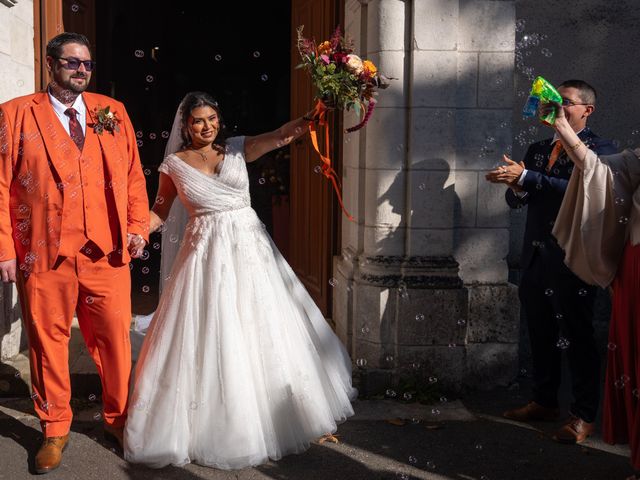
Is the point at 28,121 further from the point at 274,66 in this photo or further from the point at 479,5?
the point at 274,66

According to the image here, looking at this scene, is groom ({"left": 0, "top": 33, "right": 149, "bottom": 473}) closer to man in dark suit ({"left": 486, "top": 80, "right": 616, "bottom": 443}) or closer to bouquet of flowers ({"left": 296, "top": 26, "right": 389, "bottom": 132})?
bouquet of flowers ({"left": 296, "top": 26, "right": 389, "bottom": 132})

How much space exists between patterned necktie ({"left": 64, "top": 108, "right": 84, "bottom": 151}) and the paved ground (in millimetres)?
1808

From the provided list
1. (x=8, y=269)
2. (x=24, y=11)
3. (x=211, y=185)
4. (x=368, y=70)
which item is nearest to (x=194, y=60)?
(x=24, y=11)

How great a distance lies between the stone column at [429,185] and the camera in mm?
5625

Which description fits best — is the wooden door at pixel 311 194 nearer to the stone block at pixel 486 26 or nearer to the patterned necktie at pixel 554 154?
the stone block at pixel 486 26

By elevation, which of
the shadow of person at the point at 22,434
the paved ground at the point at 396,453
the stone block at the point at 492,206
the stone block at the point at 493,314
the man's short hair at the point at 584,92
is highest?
the man's short hair at the point at 584,92

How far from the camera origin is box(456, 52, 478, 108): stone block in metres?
5.74

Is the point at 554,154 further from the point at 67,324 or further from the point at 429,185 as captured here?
the point at 67,324

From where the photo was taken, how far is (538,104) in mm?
4453

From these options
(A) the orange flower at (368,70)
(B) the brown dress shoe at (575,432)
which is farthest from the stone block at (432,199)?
(B) the brown dress shoe at (575,432)

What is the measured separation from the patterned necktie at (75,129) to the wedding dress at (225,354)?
1.85 ft

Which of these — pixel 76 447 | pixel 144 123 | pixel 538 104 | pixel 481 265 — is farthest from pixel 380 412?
pixel 144 123

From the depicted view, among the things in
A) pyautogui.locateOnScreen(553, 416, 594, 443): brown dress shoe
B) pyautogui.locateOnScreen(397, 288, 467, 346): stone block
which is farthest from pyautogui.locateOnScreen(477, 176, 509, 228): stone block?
pyautogui.locateOnScreen(553, 416, 594, 443): brown dress shoe

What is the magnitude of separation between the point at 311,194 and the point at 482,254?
1812mm
